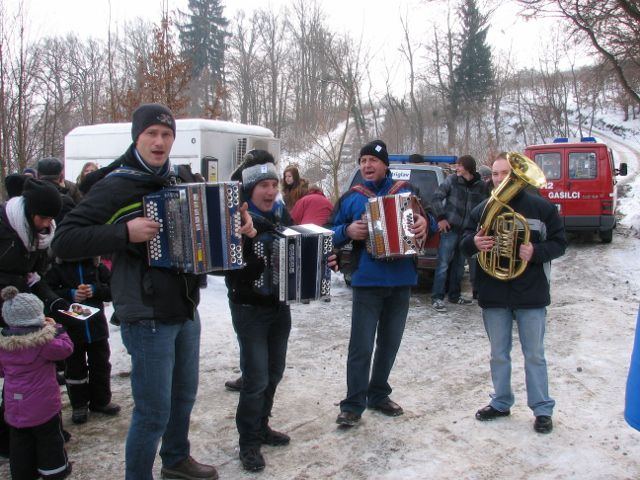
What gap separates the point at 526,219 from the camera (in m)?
4.35

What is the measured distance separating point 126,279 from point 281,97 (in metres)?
38.4

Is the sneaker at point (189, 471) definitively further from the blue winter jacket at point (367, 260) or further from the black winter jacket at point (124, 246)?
the blue winter jacket at point (367, 260)

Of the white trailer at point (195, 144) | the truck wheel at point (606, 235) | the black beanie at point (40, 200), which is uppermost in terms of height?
the white trailer at point (195, 144)

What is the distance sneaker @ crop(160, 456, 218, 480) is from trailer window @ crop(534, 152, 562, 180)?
38.0 feet

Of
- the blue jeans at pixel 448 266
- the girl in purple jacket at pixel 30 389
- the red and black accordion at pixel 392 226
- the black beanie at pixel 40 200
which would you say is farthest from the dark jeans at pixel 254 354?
the blue jeans at pixel 448 266

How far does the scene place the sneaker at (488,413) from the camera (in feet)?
14.6

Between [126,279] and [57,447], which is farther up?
[126,279]

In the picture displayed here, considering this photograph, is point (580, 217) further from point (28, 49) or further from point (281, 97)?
point (281, 97)

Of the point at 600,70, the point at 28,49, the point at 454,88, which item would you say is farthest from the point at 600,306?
the point at 454,88

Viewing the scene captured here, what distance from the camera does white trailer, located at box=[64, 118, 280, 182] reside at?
35.2 ft

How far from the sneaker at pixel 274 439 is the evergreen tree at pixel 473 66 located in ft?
115

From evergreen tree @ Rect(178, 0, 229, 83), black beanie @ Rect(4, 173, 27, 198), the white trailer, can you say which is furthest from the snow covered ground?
evergreen tree @ Rect(178, 0, 229, 83)

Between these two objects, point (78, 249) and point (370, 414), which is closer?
point (78, 249)

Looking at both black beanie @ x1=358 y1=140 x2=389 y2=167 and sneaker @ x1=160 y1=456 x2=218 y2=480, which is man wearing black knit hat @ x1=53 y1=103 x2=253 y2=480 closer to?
sneaker @ x1=160 y1=456 x2=218 y2=480
